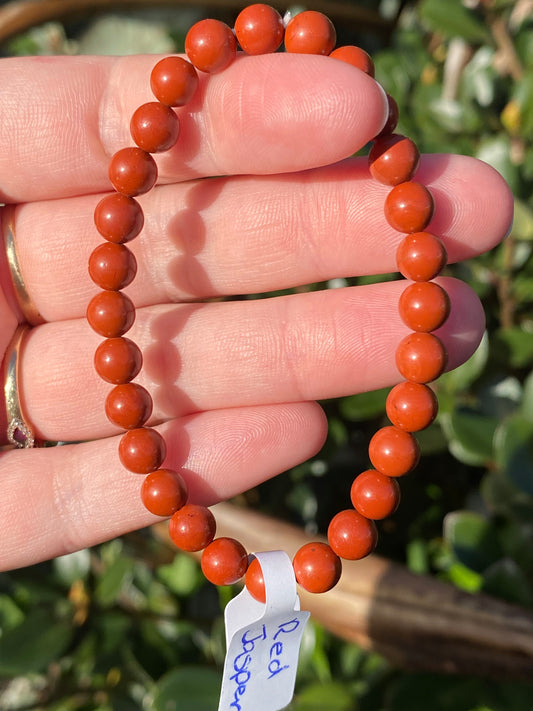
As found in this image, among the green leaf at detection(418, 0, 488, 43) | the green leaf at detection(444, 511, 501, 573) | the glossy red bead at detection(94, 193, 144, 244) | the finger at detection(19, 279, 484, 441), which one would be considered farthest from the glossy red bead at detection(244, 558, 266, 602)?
the green leaf at detection(418, 0, 488, 43)

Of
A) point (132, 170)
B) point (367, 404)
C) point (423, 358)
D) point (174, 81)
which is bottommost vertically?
point (367, 404)

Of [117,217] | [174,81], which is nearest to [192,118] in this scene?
[174,81]

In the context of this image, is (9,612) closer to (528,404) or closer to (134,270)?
(134,270)

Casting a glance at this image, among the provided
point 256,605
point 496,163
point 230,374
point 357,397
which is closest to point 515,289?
point 496,163

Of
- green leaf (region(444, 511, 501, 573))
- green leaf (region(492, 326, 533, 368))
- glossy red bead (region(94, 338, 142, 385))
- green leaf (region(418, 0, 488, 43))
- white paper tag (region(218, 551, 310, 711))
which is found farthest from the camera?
green leaf (region(418, 0, 488, 43))

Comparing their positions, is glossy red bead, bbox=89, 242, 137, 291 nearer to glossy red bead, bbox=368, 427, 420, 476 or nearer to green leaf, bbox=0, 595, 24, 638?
glossy red bead, bbox=368, 427, 420, 476

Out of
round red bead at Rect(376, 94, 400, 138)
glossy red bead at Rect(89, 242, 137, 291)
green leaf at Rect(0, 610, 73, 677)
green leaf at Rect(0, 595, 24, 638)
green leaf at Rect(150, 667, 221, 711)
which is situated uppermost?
round red bead at Rect(376, 94, 400, 138)
